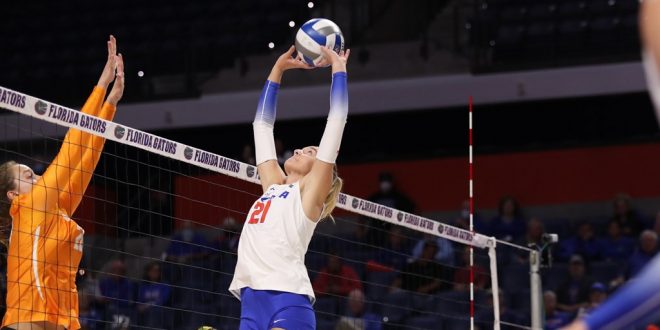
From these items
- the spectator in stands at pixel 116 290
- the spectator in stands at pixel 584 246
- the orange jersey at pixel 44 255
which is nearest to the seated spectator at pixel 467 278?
the spectator in stands at pixel 584 246

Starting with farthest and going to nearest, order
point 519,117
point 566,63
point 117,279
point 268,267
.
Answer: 1. point 519,117
2. point 566,63
3. point 117,279
4. point 268,267

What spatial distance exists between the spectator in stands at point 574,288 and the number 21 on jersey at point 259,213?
769 centimetres

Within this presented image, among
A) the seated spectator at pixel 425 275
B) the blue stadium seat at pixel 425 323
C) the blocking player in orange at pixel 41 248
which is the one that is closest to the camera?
the blocking player in orange at pixel 41 248

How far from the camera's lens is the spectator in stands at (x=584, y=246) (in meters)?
14.7

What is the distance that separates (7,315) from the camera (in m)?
6.59

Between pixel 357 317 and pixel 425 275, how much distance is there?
1.87 meters

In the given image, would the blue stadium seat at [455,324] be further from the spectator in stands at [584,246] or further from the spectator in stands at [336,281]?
the spectator in stands at [584,246]

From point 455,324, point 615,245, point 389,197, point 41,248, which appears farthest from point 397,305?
point 41,248

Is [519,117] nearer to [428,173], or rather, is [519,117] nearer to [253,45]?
[428,173]

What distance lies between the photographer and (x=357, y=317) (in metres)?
12.4

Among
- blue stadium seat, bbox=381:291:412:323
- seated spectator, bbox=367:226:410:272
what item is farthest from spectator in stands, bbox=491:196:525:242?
blue stadium seat, bbox=381:291:412:323

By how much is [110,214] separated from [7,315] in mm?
11273

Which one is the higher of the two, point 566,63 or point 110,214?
point 566,63

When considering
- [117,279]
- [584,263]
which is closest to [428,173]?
[584,263]
